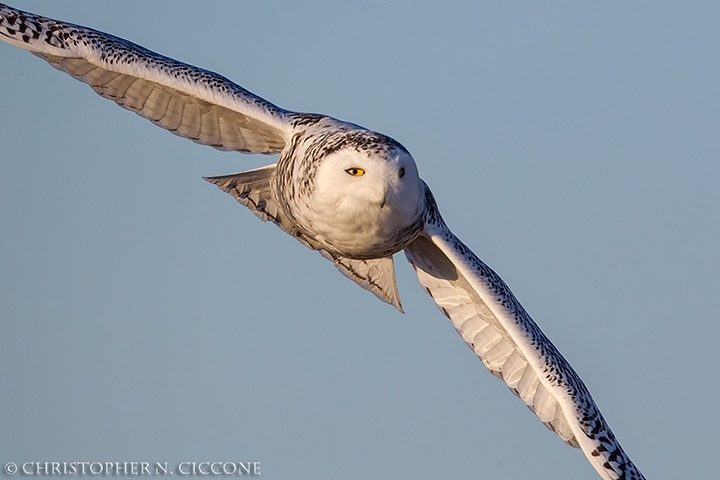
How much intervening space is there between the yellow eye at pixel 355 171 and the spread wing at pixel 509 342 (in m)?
2.54

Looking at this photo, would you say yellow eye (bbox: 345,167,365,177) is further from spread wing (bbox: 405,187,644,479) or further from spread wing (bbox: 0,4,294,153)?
spread wing (bbox: 405,187,644,479)

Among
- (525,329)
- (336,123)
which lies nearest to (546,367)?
(525,329)

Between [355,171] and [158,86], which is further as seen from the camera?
[158,86]

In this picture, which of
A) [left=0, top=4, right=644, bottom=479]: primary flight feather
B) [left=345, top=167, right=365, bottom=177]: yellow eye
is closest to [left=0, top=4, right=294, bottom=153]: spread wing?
[left=0, top=4, right=644, bottom=479]: primary flight feather

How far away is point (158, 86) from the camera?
17625 millimetres

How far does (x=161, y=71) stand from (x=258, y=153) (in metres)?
1.93

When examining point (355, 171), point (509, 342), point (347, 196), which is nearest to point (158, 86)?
point (347, 196)

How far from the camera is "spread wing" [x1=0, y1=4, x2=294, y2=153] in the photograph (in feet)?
55.0

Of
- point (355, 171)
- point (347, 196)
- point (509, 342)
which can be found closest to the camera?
point (355, 171)

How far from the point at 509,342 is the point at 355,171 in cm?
489

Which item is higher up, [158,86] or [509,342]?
[158,86]

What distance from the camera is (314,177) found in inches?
567

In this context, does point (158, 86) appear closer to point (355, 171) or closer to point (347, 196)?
point (347, 196)

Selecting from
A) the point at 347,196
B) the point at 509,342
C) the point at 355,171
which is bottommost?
the point at 509,342
